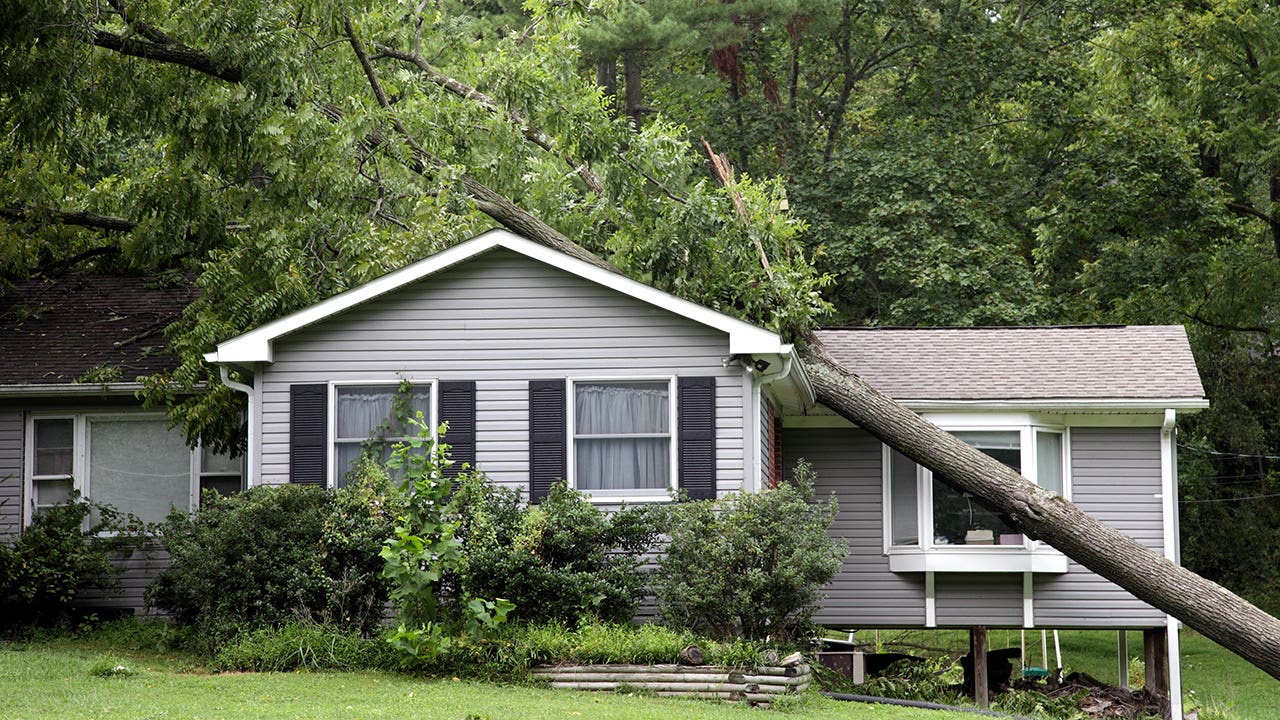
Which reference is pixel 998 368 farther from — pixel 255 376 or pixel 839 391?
pixel 255 376

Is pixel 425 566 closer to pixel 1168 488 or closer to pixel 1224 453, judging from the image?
pixel 1168 488

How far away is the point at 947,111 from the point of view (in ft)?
89.7

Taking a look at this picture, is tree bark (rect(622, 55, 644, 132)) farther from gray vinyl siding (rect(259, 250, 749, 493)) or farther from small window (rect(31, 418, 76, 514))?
gray vinyl siding (rect(259, 250, 749, 493))

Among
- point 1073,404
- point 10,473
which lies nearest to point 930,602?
point 1073,404

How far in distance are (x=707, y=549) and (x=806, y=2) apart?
1750 centimetres

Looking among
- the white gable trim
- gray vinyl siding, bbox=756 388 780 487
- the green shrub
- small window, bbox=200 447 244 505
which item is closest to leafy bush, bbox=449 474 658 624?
the green shrub

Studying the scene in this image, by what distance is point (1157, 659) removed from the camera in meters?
16.1

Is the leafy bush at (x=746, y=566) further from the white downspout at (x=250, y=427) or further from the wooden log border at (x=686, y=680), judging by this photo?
the white downspout at (x=250, y=427)

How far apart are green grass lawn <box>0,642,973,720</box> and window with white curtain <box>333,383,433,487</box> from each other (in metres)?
2.54

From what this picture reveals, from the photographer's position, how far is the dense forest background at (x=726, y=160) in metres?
15.6

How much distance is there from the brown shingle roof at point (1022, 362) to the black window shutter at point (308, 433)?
6.43 metres


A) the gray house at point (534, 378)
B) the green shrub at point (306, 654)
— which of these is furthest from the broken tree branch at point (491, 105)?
the green shrub at point (306, 654)

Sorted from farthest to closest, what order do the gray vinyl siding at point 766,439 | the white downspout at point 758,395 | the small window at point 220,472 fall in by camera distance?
the small window at point 220,472 < the gray vinyl siding at point 766,439 < the white downspout at point 758,395

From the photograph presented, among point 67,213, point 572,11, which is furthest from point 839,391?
point 67,213
